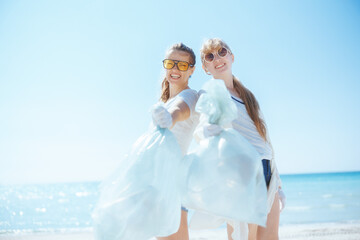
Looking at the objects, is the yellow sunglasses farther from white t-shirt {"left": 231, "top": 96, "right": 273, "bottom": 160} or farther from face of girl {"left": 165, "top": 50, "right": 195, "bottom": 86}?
white t-shirt {"left": 231, "top": 96, "right": 273, "bottom": 160}

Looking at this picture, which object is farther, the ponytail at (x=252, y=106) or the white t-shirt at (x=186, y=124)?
the ponytail at (x=252, y=106)

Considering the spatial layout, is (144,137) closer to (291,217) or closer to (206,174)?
(206,174)

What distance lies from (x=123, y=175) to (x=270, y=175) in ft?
3.92

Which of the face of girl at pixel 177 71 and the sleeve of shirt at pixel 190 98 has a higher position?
the face of girl at pixel 177 71

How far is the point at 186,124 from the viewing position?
2.12 meters

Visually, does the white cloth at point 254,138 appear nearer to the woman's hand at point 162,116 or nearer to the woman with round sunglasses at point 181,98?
the woman with round sunglasses at point 181,98

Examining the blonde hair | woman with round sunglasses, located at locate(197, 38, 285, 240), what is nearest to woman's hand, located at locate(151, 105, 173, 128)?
woman with round sunglasses, located at locate(197, 38, 285, 240)

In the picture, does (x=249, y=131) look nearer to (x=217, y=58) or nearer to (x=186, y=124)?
(x=186, y=124)

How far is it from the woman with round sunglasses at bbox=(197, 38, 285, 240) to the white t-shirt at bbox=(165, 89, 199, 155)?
31 cm

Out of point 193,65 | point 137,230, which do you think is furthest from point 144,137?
point 193,65

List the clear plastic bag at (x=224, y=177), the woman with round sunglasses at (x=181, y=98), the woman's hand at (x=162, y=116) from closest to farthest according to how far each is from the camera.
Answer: the clear plastic bag at (x=224, y=177) → the woman's hand at (x=162, y=116) → the woman with round sunglasses at (x=181, y=98)

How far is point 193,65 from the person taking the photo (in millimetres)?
2352

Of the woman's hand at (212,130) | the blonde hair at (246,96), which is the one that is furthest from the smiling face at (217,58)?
the woman's hand at (212,130)

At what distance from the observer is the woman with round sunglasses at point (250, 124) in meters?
2.17
